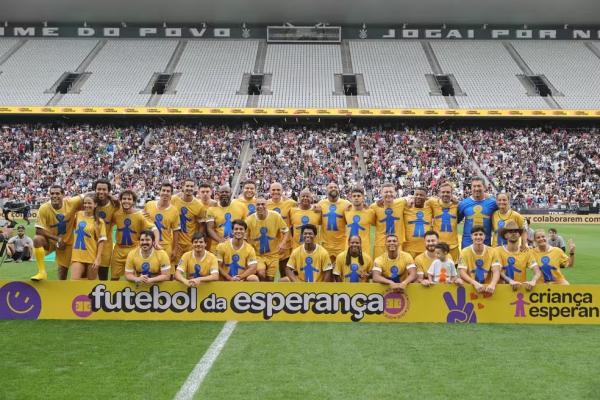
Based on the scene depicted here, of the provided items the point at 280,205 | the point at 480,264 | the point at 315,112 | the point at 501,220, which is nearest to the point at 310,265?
the point at 280,205

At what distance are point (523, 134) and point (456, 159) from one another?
578 centimetres

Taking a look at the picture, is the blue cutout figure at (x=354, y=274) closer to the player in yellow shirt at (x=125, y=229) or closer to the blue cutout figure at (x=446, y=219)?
the blue cutout figure at (x=446, y=219)

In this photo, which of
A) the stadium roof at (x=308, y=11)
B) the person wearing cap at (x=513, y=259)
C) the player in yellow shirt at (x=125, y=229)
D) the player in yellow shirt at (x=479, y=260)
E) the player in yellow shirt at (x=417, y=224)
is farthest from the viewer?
the stadium roof at (x=308, y=11)

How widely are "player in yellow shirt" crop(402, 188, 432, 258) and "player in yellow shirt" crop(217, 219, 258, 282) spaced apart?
262cm

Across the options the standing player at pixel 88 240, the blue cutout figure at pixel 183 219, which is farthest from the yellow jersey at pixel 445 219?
the standing player at pixel 88 240

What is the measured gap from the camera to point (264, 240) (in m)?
9.01

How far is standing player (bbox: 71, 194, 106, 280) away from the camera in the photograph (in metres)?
8.33

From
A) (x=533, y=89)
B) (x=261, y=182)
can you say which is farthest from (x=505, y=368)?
(x=533, y=89)

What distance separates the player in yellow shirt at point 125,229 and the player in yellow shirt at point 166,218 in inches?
20.9

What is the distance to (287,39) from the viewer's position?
46750mm

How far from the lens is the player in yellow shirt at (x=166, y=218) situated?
9.19 meters

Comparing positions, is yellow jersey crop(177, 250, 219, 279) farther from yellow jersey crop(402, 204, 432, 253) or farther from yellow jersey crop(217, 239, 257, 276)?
yellow jersey crop(402, 204, 432, 253)

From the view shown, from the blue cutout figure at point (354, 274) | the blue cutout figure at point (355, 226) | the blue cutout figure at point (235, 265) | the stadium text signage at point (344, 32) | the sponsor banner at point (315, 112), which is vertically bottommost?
the blue cutout figure at point (354, 274)

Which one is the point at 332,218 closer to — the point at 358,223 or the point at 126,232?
the point at 358,223
